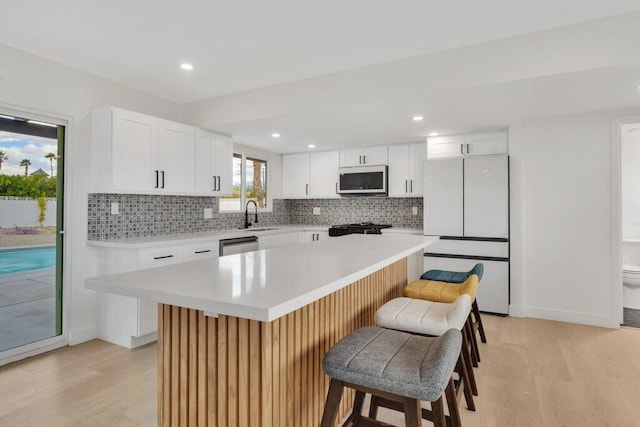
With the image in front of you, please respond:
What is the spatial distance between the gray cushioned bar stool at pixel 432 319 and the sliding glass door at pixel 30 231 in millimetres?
2898

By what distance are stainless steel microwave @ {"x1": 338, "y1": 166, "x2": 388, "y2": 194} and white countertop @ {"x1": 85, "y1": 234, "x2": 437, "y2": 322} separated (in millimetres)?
3037

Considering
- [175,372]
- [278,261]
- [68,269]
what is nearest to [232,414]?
[175,372]

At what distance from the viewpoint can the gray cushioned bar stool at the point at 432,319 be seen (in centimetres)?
167

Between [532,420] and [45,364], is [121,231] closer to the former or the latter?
[45,364]

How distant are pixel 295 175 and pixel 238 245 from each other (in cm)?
207

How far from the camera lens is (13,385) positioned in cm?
236

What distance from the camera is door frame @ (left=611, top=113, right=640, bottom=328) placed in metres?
Answer: 3.43

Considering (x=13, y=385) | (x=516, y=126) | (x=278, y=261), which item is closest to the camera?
(x=278, y=261)

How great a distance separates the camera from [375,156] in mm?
5082

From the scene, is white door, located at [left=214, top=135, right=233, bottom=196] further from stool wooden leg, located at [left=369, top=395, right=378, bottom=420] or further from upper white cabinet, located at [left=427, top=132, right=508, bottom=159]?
stool wooden leg, located at [left=369, top=395, right=378, bottom=420]

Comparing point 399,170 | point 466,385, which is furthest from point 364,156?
point 466,385

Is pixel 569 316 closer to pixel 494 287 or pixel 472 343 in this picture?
pixel 494 287

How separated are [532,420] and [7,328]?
378 centimetres

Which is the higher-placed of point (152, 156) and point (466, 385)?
point (152, 156)
